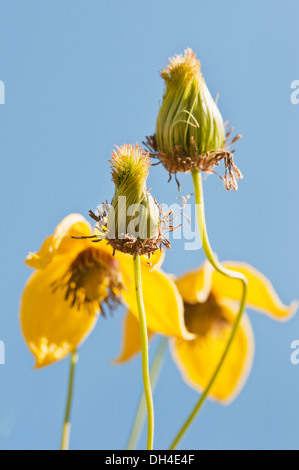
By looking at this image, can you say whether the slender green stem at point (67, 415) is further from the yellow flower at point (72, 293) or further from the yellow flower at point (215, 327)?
the yellow flower at point (215, 327)

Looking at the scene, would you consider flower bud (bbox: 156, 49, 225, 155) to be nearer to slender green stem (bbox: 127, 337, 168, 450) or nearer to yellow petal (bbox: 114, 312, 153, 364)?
slender green stem (bbox: 127, 337, 168, 450)

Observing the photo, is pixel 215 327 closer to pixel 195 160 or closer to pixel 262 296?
pixel 262 296

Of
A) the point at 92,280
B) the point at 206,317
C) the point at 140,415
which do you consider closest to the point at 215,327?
the point at 206,317

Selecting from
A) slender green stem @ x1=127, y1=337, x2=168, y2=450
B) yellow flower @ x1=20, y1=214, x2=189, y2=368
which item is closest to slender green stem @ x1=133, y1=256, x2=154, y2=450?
slender green stem @ x1=127, y1=337, x2=168, y2=450

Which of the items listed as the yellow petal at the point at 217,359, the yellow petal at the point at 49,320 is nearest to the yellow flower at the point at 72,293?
the yellow petal at the point at 49,320

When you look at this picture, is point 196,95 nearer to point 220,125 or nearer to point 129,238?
point 220,125
